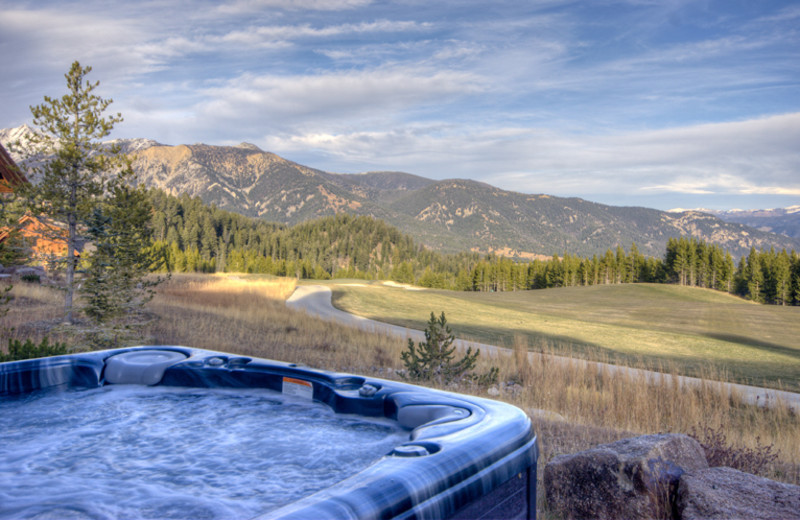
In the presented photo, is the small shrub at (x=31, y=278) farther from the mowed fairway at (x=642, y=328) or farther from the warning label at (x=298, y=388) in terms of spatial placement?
the warning label at (x=298, y=388)

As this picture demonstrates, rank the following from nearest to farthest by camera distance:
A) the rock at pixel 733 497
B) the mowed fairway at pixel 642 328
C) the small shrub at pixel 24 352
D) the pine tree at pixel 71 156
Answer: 1. the rock at pixel 733 497
2. the small shrub at pixel 24 352
3. the pine tree at pixel 71 156
4. the mowed fairway at pixel 642 328

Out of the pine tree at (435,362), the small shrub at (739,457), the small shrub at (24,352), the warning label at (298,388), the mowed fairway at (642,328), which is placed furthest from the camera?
the mowed fairway at (642,328)

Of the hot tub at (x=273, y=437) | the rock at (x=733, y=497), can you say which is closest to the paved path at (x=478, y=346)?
the rock at (x=733, y=497)

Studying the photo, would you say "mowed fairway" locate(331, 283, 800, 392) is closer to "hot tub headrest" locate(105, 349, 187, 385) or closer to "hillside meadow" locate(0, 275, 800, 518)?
"hillside meadow" locate(0, 275, 800, 518)

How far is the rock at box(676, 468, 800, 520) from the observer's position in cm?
182

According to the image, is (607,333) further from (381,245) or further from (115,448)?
(381,245)

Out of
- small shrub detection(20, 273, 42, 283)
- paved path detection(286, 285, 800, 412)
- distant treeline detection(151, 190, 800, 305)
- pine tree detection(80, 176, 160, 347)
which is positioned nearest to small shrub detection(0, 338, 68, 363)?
pine tree detection(80, 176, 160, 347)

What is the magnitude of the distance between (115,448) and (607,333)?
16.6 meters

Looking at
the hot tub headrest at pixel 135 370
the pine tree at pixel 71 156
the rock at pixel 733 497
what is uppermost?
the pine tree at pixel 71 156

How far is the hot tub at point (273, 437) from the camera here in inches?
64.9

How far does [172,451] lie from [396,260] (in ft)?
275

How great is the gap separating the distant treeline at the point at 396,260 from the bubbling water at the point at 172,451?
87.3 feet

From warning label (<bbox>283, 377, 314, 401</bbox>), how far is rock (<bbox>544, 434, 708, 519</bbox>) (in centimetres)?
173

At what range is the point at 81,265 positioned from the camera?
28.1ft
